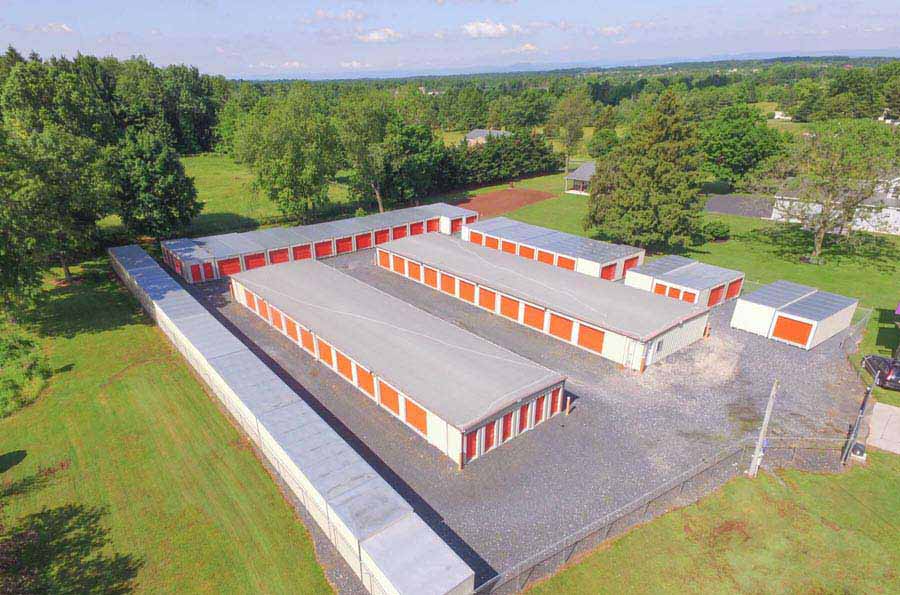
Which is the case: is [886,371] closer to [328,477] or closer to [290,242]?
[328,477]

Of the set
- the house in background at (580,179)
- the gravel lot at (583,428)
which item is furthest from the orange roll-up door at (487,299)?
the house in background at (580,179)

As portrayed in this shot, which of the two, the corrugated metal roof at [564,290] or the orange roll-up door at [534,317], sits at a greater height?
the corrugated metal roof at [564,290]

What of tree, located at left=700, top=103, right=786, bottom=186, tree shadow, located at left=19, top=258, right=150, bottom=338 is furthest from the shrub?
tree, located at left=700, top=103, right=786, bottom=186

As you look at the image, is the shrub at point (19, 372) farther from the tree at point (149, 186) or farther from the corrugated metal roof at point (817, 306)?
the corrugated metal roof at point (817, 306)

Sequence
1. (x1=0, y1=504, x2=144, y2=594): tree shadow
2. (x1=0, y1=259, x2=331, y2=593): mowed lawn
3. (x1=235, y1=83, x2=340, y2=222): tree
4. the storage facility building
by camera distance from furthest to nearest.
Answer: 1. (x1=235, y1=83, x2=340, y2=222): tree
2. the storage facility building
3. (x1=0, y1=259, x2=331, y2=593): mowed lawn
4. (x1=0, y1=504, x2=144, y2=594): tree shadow

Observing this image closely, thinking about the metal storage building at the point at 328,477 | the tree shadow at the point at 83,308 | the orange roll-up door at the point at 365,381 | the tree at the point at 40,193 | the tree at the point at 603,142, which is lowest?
the tree shadow at the point at 83,308

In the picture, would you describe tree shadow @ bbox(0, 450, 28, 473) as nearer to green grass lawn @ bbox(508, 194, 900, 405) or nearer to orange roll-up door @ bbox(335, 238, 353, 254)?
orange roll-up door @ bbox(335, 238, 353, 254)
